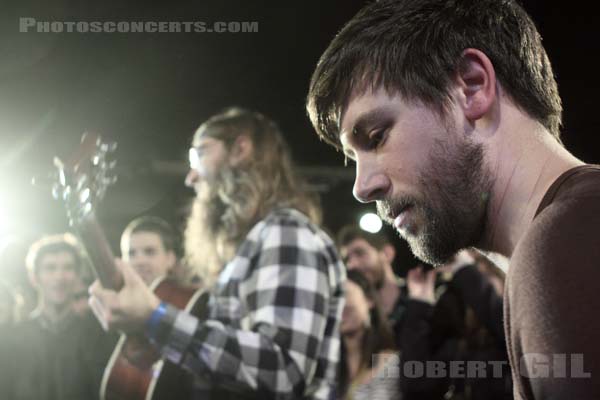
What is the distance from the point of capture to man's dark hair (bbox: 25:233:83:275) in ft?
9.10

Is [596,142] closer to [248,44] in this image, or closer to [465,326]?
[465,326]

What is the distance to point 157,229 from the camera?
2.85m

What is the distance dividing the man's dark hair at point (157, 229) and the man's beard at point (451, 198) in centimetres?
193

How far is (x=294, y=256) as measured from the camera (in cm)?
188

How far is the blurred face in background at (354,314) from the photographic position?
3018mm

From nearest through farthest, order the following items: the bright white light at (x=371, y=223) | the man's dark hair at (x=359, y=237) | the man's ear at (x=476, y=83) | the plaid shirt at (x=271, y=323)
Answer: the man's ear at (x=476, y=83) < the plaid shirt at (x=271, y=323) < the man's dark hair at (x=359, y=237) < the bright white light at (x=371, y=223)

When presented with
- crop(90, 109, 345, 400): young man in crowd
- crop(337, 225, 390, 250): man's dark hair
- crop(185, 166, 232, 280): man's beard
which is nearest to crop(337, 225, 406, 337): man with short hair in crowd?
crop(337, 225, 390, 250): man's dark hair

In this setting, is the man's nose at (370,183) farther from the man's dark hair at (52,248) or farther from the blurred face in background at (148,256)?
the man's dark hair at (52,248)

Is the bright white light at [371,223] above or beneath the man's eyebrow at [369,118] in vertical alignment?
beneath

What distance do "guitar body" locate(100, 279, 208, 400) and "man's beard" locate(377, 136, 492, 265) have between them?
1.28 metres

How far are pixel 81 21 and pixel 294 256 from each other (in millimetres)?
1412

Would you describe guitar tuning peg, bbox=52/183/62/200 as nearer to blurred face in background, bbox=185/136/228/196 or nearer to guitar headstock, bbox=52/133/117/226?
guitar headstock, bbox=52/133/117/226

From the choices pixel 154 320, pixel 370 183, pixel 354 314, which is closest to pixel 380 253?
pixel 354 314

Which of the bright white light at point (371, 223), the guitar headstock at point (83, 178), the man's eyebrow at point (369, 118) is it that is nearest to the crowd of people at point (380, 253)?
the man's eyebrow at point (369, 118)
